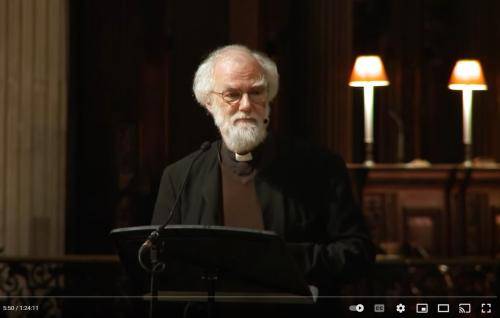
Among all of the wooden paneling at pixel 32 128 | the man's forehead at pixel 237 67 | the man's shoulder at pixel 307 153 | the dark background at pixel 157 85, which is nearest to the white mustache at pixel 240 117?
the man's forehead at pixel 237 67

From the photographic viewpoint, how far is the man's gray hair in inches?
155

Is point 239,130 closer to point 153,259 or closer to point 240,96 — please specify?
point 240,96

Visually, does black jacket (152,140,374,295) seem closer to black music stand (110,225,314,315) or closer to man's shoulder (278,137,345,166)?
man's shoulder (278,137,345,166)

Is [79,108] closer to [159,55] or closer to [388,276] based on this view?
[159,55]

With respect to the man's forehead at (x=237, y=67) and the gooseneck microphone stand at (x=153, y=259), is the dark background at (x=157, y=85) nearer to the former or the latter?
the man's forehead at (x=237, y=67)

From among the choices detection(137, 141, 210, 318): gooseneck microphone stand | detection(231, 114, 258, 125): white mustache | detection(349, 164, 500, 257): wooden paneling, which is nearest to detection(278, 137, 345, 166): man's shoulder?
detection(231, 114, 258, 125): white mustache

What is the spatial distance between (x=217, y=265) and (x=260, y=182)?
0.57 meters

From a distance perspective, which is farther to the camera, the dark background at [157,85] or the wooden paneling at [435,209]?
the wooden paneling at [435,209]

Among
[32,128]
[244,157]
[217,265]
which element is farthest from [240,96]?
[32,128]

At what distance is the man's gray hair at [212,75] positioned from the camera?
393 cm

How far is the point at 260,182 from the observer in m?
4.03

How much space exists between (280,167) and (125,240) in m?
0.75

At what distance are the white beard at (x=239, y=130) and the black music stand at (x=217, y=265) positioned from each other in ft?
1.80

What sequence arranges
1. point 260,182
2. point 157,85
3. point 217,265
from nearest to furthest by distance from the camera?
point 217,265 → point 260,182 → point 157,85
